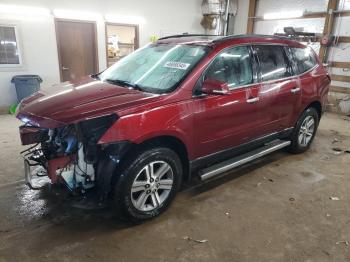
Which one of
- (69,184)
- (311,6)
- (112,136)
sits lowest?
(69,184)

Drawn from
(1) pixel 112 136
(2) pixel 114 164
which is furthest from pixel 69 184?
(1) pixel 112 136

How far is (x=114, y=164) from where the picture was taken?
225cm

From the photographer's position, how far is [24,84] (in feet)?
21.0

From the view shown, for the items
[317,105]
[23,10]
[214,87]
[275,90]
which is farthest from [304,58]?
[23,10]

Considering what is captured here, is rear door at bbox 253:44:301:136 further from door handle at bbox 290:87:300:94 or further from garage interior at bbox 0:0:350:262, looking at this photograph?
garage interior at bbox 0:0:350:262

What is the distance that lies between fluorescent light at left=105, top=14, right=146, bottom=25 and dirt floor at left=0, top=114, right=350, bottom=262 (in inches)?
200

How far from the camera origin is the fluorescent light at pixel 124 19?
742 centimetres

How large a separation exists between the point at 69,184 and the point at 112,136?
1.98 ft

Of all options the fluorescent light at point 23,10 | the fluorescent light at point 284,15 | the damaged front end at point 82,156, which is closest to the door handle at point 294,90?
the damaged front end at point 82,156

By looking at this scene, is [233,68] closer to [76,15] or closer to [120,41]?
[76,15]

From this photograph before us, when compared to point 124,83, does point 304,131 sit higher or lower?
lower

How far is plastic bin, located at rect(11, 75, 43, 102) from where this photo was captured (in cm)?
636

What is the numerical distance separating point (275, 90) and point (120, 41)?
6.60 metres

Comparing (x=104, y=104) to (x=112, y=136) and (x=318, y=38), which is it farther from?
(x=318, y=38)
